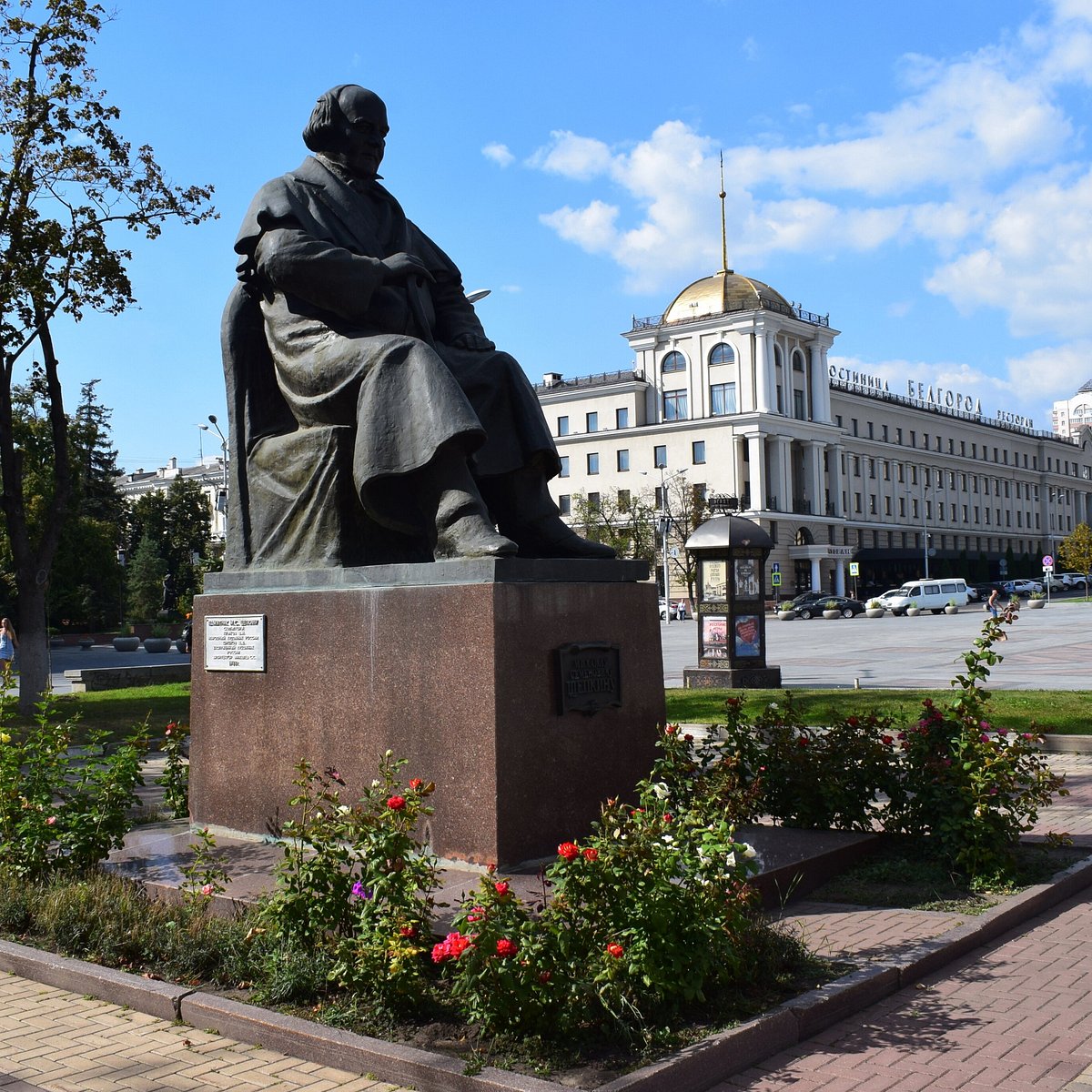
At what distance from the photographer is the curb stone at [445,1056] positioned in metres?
3.37

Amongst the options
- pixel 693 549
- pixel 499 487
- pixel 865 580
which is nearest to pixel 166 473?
pixel 865 580

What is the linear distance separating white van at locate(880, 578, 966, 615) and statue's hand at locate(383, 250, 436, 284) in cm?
5179

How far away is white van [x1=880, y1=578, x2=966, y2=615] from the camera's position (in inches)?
2174

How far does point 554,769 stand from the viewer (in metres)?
5.16

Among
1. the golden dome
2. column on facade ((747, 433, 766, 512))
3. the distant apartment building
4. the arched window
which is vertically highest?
the distant apartment building

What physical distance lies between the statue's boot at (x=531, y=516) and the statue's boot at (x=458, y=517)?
0.56 m

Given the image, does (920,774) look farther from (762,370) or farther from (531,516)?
(762,370)

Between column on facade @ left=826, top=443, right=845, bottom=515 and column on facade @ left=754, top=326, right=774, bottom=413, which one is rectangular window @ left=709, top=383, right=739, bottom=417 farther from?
column on facade @ left=826, top=443, right=845, bottom=515

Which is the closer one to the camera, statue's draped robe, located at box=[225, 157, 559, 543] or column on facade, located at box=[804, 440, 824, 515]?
statue's draped robe, located at box=[225, 157, 559, 543]

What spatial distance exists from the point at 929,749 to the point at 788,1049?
2.48m

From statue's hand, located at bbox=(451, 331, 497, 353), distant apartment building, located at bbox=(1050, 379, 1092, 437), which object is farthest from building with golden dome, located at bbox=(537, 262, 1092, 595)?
distant apartment building, located at bbox=(1050, 379, 1092, 437)

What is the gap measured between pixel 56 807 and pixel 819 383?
248 feet

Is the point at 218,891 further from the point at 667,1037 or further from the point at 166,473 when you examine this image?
the point at 166,473

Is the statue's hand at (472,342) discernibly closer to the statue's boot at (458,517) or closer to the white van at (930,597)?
the statue's boot at (458,517)
